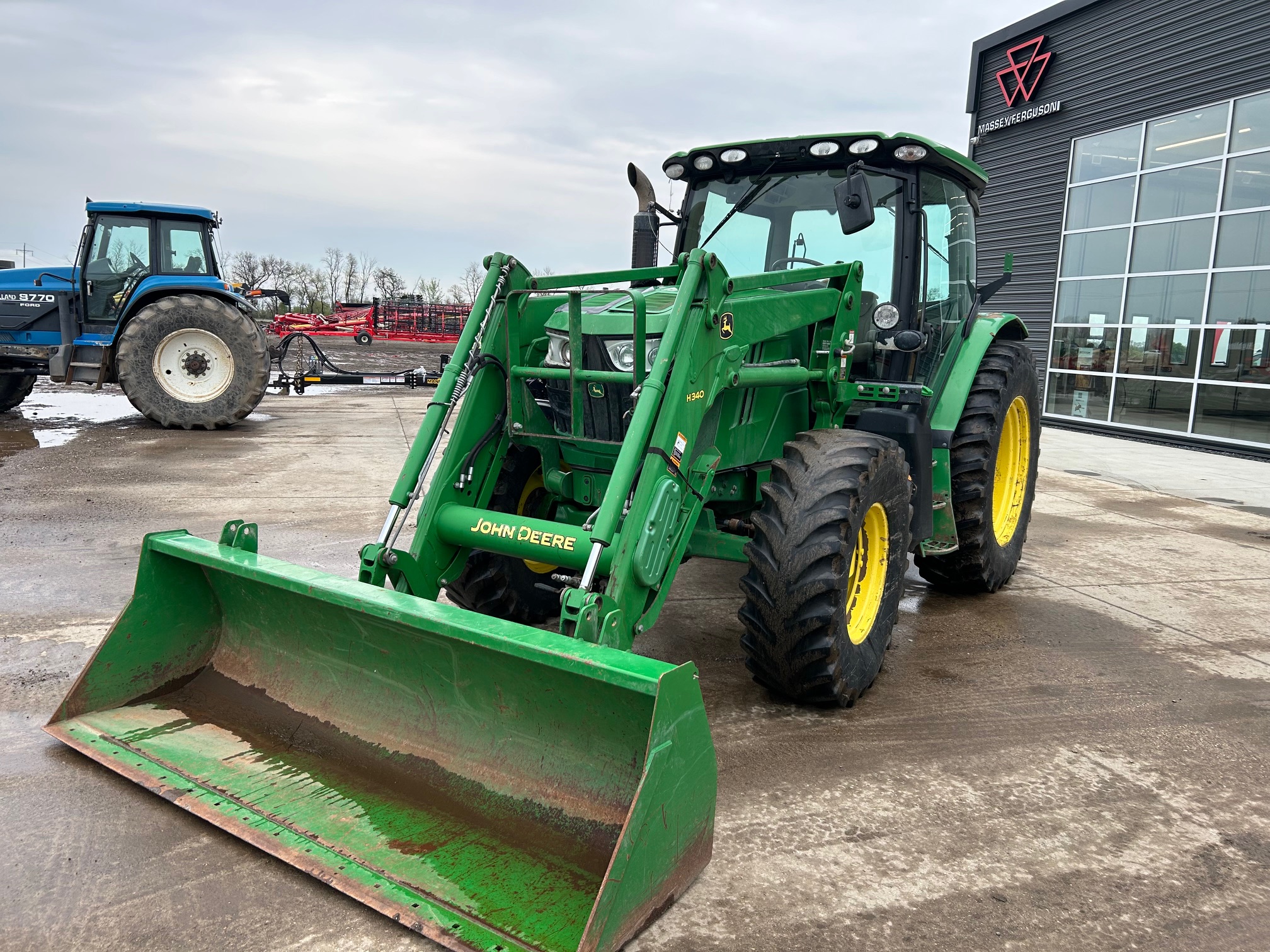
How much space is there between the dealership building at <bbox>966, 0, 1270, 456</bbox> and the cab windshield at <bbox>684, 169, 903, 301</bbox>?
9861mm

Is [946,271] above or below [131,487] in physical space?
above

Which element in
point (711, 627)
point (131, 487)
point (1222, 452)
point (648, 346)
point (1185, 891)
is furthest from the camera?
point (1222, 452)

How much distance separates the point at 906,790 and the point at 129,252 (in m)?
11.9

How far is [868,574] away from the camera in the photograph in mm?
3920

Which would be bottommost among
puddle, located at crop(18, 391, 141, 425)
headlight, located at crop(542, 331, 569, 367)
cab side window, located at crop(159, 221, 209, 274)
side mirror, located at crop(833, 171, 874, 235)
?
puddle, located at crop(18, 391, 141, 425)

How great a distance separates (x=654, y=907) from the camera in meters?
2.36

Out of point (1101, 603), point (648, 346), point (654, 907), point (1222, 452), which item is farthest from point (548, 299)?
point (1222, 452)

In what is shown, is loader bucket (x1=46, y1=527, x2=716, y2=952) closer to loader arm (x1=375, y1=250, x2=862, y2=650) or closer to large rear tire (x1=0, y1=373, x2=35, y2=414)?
loader arm (x1=375, y1=250, x2=862, y2=650)

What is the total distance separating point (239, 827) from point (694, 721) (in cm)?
133

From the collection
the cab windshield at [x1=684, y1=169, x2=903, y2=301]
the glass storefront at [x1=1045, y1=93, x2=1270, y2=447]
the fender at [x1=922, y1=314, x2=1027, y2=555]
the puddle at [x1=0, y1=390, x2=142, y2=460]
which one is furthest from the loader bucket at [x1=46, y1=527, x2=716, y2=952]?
the glass storefront at [x1=1045, y1=93, x2=1270, y2=447]

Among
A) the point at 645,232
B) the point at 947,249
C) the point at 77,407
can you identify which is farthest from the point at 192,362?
the point at 947,249

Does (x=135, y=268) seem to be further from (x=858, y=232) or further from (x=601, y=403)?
(x=858, y=232)

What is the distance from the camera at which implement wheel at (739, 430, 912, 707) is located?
3361 millimetres

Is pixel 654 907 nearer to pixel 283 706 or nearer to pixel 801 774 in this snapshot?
pixel 801 774
